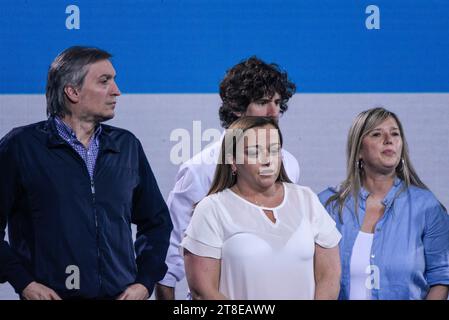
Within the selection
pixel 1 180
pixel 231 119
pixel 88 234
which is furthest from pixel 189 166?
pixel 1 180

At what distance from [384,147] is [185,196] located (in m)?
0.74

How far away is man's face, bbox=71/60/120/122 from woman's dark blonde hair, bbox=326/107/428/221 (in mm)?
869

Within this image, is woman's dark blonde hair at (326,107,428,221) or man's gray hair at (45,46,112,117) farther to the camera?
woman's dark blonde hair at (326,107,428,221)

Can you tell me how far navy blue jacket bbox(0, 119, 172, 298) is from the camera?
2557 millimetres

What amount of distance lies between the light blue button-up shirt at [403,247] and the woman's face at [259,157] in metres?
0.43

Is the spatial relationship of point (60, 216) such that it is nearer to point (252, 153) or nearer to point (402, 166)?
point (252, 153)

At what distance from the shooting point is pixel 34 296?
2549 mm

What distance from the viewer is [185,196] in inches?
113

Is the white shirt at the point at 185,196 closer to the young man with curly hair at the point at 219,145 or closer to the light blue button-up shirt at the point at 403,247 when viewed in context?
the young man with curly hair at the point at 219,145

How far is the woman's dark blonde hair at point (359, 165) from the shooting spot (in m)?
2.85

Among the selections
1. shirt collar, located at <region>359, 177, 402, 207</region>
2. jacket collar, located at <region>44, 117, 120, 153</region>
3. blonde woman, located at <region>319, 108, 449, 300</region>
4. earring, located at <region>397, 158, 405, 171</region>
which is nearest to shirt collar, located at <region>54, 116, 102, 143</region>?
jacket collar, located at <region>44, 117, 120, 153</region>

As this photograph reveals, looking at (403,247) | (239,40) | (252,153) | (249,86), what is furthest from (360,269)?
(239,40)

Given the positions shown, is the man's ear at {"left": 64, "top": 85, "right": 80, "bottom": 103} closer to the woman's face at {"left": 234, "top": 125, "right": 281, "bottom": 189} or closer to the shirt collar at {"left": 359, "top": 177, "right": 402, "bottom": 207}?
the woman's face at {"left": 234, "top": 125, "right": 281, "bottom": 189}

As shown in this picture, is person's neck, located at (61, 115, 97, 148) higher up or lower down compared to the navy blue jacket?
higher up
